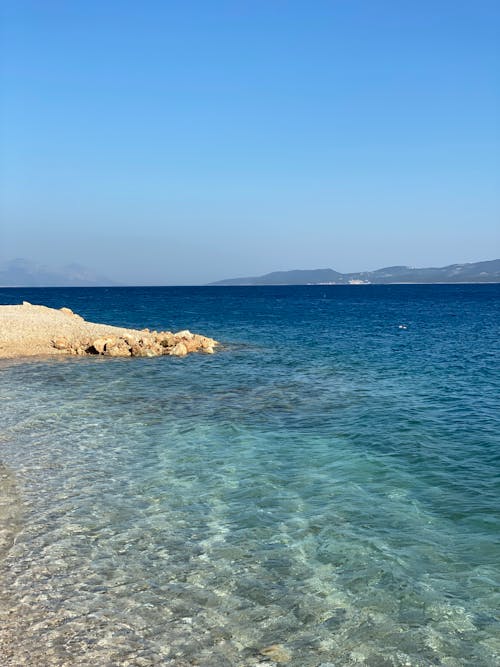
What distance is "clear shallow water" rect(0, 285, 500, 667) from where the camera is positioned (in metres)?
7.80

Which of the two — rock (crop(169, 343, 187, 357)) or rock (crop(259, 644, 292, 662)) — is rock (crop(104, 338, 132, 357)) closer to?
rock (crop(169, 343, 187, 357))

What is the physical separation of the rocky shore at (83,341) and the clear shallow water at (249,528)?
12736mm

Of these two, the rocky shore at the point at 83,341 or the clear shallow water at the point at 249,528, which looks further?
the rocky shore at the point at 83,341

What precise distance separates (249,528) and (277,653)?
3.86 metres

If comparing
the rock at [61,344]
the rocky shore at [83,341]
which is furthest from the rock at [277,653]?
the rock at [61,344]

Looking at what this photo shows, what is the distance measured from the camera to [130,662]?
7.21 meters

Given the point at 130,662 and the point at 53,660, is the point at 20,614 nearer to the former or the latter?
the point at 53,660

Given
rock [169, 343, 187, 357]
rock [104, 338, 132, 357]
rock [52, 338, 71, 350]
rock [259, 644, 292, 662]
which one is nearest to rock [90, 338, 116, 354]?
rock [104, 338, 132, 357]

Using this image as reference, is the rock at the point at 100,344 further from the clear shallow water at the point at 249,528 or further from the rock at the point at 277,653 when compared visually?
the rock at the point at 277,653

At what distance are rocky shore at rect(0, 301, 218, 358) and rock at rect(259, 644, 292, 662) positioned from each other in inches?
1203

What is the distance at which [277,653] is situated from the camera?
293 inches

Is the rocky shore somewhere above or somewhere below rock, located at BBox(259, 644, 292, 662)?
above

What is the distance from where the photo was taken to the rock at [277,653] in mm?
7328

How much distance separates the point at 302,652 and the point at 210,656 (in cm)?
116
